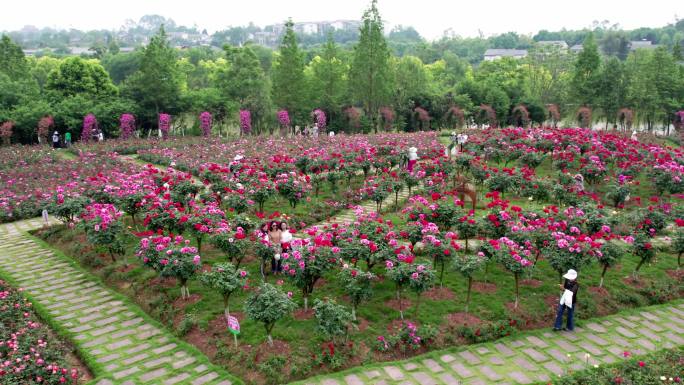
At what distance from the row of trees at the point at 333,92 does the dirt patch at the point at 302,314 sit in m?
23.0

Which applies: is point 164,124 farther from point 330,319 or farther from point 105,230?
point 330,319

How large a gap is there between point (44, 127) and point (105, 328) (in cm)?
2030

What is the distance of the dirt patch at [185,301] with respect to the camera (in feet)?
28.8

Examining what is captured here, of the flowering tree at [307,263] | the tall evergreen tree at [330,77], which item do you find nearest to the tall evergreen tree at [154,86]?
the tall evergreen tree at [330,77]

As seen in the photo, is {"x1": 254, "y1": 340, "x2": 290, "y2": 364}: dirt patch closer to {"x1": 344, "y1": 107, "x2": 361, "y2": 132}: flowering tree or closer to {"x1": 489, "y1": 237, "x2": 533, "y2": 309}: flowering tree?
{"x1": 489, "y1": 237, "x2": 533, "y2": 309}: flowering tree

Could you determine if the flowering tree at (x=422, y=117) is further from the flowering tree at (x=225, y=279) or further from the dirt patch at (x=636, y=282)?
the flowering tree at (x=225, y=279)

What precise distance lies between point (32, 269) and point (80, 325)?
317cm

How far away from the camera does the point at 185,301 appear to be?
8898 millimetres

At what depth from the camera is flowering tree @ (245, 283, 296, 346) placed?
705cm

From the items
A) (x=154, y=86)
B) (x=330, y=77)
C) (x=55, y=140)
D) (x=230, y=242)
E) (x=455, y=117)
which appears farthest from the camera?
(x=330, y=77)

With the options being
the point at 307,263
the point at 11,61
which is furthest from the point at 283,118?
the point at 307,263

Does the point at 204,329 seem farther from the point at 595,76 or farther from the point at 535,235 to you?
the point at 595,76

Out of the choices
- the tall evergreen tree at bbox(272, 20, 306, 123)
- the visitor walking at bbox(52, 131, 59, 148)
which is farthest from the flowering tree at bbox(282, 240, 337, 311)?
the tall evergreen tree at bbox(272, 20, 306, 123)

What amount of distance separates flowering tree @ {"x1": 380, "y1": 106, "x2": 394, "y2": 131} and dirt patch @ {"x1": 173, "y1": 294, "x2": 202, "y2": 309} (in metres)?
24.5
